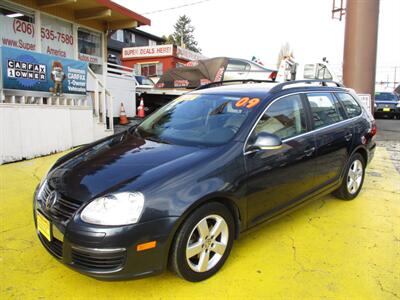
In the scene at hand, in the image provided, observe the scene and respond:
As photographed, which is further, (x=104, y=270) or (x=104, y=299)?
(x=104, y=299)

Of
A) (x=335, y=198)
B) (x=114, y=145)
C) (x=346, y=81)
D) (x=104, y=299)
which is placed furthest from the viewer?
(x=346, y=81)

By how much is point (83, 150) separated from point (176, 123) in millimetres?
961

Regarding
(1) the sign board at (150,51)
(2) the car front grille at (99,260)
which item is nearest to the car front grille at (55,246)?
(2) the car front grille at (99,260)

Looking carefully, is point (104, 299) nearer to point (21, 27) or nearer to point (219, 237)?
point (219, 237)

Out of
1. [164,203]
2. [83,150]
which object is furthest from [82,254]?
[83,150]

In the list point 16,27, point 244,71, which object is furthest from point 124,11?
point 244,71

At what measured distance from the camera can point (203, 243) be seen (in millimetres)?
2842

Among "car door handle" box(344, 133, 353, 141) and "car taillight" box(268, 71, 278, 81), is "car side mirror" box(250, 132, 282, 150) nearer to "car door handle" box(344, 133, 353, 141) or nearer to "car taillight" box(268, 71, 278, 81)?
"car door handle" box(344, 133, 353, 141)

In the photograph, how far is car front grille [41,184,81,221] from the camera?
257 cm

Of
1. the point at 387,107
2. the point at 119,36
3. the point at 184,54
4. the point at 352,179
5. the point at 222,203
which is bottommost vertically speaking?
the point at 352,179

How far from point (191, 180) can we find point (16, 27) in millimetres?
8503

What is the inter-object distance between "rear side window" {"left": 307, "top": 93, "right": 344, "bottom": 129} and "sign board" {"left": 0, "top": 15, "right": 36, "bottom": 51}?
7883mm

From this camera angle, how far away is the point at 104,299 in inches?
105

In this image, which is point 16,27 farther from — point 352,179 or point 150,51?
point 150,51
